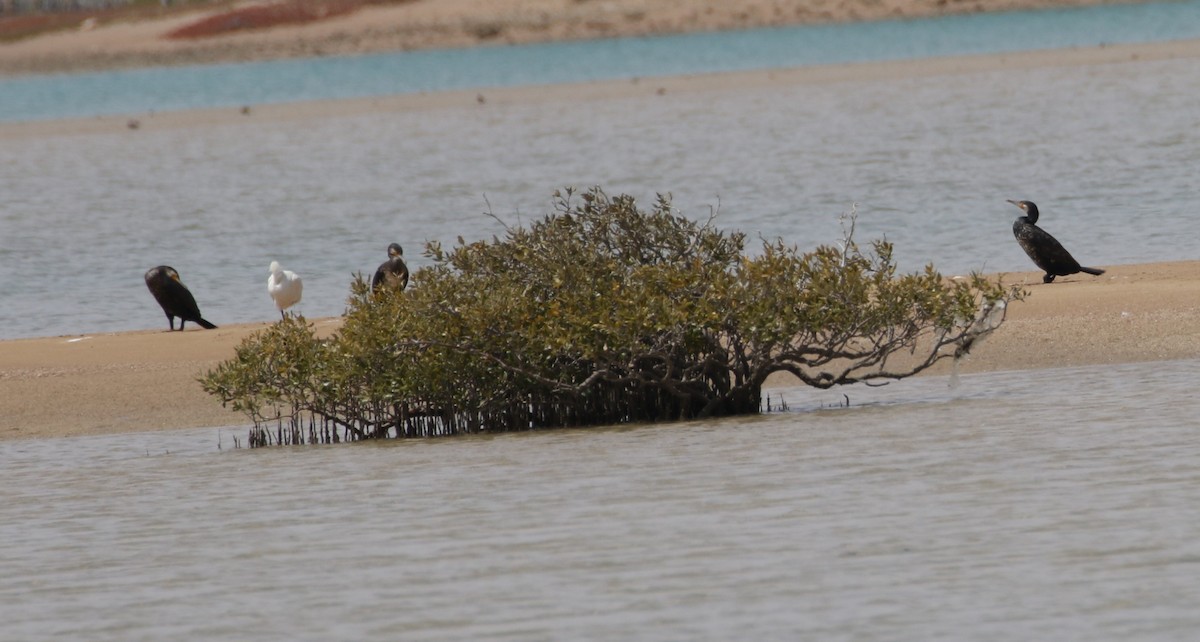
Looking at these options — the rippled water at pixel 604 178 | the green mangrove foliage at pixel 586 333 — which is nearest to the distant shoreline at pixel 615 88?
the rippled water at pixel 604 178

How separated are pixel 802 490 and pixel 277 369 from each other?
4.03 m

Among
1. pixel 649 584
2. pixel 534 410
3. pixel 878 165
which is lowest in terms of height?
pixel 649 584

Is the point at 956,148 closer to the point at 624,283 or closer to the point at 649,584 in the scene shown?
the point at 624,283

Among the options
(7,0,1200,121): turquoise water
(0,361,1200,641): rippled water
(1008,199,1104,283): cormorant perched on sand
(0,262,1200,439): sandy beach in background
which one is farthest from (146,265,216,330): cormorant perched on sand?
(7,0,1200,121): turquoise water

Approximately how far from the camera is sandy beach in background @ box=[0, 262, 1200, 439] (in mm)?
Result: 14875

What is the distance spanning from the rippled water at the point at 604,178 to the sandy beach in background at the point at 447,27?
37.1 m

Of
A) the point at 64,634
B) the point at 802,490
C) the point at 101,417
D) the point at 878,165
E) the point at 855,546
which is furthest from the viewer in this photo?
the point at 878,165

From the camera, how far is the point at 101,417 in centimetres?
1486

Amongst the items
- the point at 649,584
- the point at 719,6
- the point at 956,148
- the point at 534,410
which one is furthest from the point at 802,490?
the point at 719,6

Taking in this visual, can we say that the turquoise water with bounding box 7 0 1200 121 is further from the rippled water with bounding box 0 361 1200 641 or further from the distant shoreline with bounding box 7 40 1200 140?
the rippled water with bounding box 0 361 1200 641

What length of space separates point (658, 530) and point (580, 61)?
218ft

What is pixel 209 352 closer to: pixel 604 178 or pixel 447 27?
pixel 604 178

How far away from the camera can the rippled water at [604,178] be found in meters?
23.3

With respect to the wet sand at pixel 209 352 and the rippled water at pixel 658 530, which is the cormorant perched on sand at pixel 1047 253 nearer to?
the wet sand at pixel 209 352
